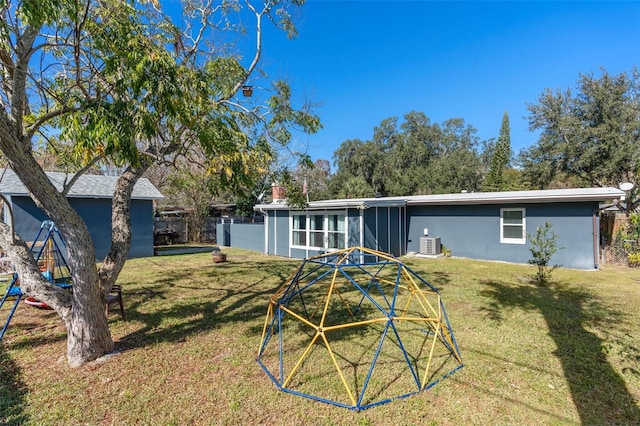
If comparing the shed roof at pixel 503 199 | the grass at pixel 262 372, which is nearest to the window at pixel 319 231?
the shed roof at pixel 503 199

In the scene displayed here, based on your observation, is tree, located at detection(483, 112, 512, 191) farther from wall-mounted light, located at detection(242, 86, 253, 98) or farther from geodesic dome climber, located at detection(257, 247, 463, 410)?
geodesic dome climber, located at detection(257, 247, 463, 410)

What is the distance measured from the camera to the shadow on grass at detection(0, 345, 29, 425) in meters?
2.90

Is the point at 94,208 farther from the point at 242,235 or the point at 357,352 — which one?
the point at 357,352

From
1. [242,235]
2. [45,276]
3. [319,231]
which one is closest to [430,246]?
[319,231]

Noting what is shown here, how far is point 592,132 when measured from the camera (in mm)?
19312

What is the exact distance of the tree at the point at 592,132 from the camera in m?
18.5

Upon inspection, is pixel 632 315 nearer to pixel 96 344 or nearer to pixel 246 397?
pixel 246 397

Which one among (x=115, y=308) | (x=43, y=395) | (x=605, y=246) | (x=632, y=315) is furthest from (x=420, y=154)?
(x=43, y=395)

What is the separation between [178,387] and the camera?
3445 mm

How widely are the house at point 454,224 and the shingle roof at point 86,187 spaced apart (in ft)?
17.4

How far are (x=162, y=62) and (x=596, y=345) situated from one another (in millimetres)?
6775

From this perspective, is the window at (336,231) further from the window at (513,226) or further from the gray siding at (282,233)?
the window at (513,226)

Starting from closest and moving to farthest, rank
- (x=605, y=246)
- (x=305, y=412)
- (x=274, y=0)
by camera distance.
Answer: (x=305, y=412) < (x=274, y=0) < (x=605, y=246)

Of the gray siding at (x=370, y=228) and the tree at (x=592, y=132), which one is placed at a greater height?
the tree at (x=592, y=132)
